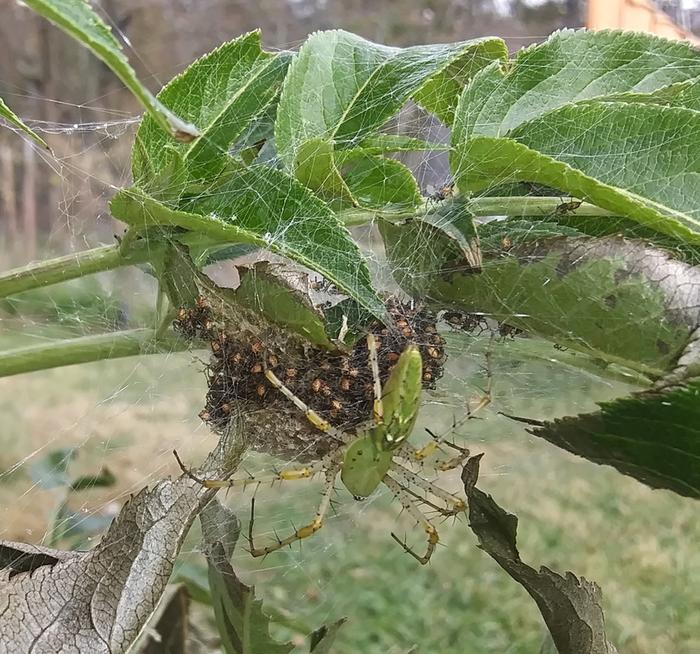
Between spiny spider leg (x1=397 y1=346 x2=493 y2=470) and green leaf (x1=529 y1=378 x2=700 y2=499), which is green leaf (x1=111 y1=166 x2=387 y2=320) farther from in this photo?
spiny spider leg (x1=397 y1=346 x2=493 y2=470)

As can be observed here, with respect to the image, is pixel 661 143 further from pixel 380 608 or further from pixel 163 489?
pixel 380 608

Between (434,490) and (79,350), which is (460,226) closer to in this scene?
(79,350)

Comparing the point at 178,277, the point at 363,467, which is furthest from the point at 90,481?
the point at 178,277

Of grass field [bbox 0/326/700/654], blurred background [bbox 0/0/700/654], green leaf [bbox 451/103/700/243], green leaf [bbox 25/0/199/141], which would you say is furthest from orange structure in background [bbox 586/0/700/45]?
green leaf [bbox 25/0/199/141]

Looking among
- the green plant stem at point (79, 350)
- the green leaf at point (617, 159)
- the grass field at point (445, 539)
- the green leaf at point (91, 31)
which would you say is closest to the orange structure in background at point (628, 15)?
the grass field at point (445, 539)

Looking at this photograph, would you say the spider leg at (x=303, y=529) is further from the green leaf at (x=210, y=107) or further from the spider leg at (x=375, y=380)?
the green leaf at (x=210, y=107)

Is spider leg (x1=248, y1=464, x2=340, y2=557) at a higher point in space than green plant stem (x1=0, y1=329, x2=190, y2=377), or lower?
lower

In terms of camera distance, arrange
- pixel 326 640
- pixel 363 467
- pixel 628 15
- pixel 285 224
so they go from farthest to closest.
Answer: pixel 628 15
pixel 363 467
pixel 326 640
pixel 285 224
